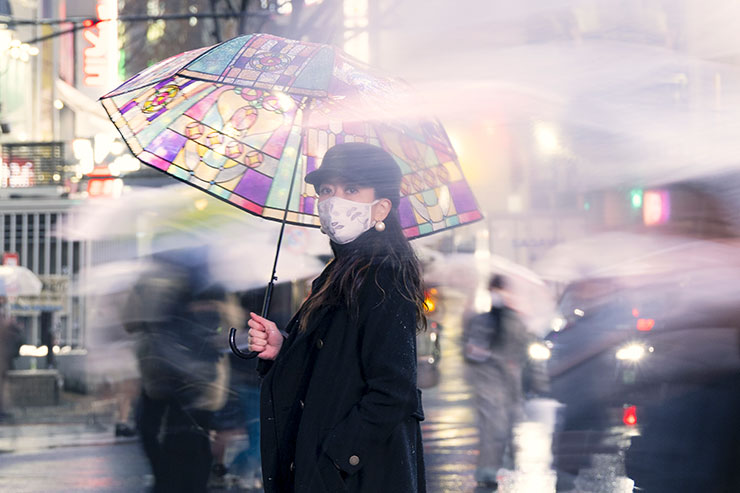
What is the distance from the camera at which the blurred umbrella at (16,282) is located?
15480 mm

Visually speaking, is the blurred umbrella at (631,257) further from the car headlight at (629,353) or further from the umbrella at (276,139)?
the umbrella at (276,139)

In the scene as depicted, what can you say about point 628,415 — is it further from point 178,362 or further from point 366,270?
point 366,270

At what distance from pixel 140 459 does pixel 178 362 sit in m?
3.56

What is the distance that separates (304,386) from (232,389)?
3939mm

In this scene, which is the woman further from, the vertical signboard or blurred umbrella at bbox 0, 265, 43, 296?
the vertical signboard

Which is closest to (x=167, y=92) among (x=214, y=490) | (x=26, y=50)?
(x=214, y=490)

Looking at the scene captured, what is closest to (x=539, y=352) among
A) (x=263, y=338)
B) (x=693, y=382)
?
(x=693, y=382)

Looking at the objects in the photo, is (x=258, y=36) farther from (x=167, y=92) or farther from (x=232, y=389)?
(x=232, y=389)

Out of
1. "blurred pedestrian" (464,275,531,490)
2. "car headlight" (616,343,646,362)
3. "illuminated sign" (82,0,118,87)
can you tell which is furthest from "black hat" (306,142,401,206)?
"illuminated sign" (82,0,118,87)

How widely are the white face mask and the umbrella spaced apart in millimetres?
608

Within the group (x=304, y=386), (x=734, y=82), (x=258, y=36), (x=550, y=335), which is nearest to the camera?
(x=304, y=386)

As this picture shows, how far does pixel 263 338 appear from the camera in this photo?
3.56m

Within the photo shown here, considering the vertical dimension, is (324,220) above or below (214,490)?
above

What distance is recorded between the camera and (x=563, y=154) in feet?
23.8
